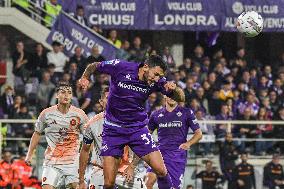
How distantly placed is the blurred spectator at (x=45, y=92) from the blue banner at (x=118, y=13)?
12.0ft

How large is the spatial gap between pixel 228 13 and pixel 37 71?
20.6ft

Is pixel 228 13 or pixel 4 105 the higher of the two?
pixel 228 13

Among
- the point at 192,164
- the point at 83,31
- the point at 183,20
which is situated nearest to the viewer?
the point at 192,164

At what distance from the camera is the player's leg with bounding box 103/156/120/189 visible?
1259cm

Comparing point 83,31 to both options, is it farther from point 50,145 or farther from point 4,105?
point 50,145

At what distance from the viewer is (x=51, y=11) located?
24.4m

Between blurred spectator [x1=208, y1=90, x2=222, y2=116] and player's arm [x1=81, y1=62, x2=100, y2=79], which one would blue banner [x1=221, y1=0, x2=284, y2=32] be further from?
player's arm [x1=81, y1=62, x2=100, y2=79]

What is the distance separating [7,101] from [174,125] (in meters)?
6.12

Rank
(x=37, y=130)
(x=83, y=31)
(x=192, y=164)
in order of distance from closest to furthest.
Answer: (x=37, y=130) → (x=192, y=164) → (x=83, y=31)

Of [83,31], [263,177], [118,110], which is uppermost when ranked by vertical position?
[83,31]

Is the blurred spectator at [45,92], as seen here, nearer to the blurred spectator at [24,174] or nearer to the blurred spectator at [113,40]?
the blurred spectator at [24,174]

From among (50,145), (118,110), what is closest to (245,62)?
(50,145)

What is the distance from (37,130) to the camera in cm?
1455

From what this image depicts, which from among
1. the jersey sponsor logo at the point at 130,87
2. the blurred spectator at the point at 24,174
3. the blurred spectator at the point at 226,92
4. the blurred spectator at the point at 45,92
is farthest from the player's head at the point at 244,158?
the jersey sponsor logo at the point at 130,87
